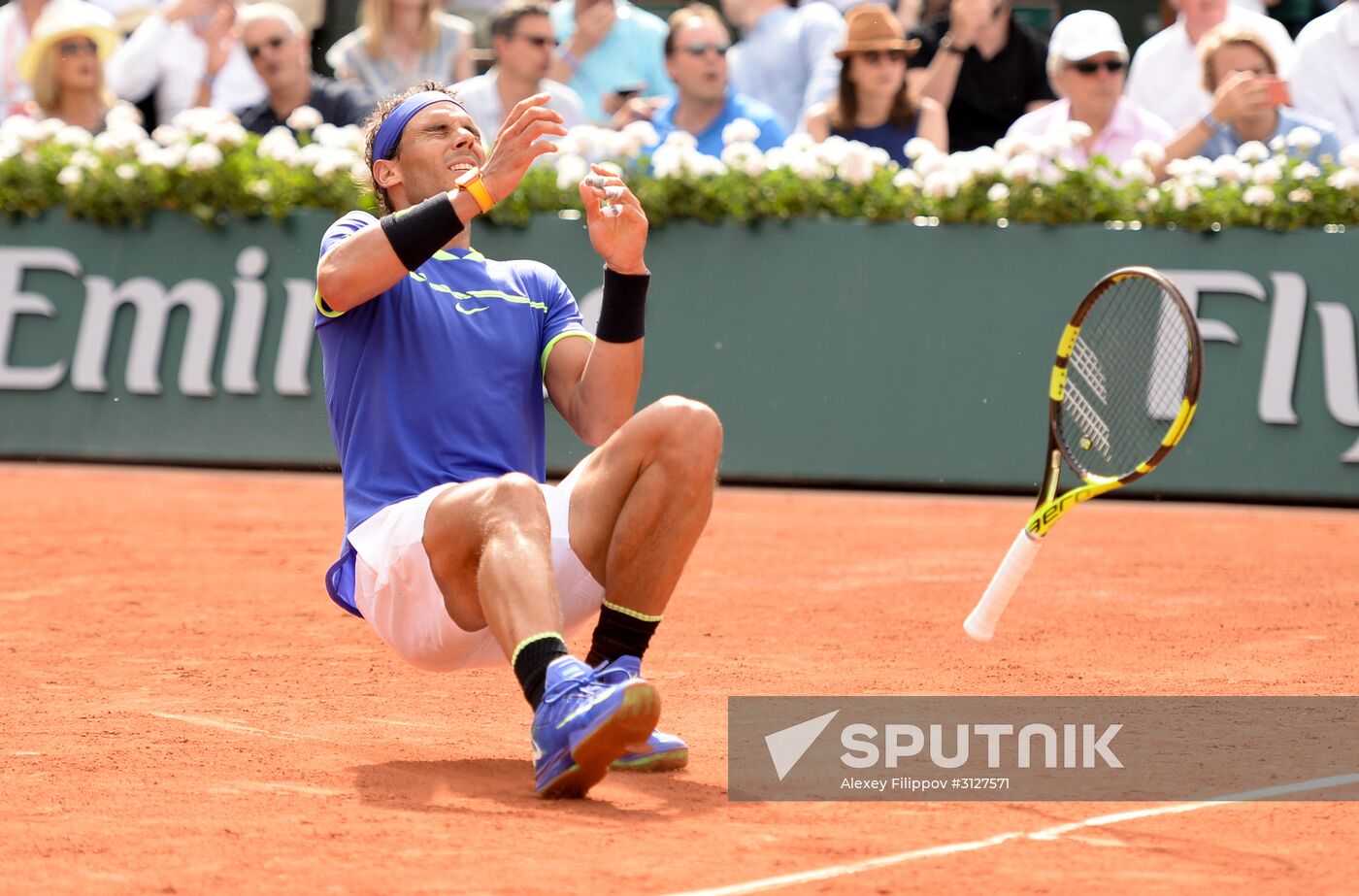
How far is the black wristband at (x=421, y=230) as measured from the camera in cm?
388

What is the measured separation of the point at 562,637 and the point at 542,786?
0.28 metres

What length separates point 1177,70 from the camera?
9.88m

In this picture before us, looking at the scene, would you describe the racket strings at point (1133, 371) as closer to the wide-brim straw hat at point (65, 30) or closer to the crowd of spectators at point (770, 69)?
the crowd of spectators at point (770, 69)

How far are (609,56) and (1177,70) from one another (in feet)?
10.0

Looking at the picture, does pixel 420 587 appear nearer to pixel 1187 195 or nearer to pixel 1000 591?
pixel 1000 591

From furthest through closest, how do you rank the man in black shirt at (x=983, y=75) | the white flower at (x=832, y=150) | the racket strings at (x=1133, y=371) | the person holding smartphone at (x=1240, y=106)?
the man in black shirt at (x=983, y=75), the white flower at (x=832, y=150), the person holding smartphone at (x=1240, y=106), the racket strings at (x=1133, y=371)

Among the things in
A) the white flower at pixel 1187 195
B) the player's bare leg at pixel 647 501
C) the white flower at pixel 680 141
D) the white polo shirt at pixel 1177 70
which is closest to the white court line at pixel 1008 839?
the player's bare leg at pixel 647 501

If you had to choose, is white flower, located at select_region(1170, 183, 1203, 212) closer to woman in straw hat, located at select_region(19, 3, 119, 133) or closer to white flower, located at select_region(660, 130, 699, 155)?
white flower, located at select_region(660, 130, 699, 155)

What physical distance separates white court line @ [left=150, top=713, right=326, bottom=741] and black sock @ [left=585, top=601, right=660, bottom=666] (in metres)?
0.75

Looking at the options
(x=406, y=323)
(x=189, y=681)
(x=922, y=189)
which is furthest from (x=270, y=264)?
(x=406, y=323)

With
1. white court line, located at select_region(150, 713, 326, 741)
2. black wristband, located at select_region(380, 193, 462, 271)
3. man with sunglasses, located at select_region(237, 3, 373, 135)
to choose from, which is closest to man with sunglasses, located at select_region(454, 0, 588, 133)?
man with sunglasses, located at select_region(237, 3, 373, 135)

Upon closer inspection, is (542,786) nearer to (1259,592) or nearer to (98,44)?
(1259,592)

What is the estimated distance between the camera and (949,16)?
10406 mm

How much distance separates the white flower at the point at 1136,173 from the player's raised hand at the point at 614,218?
16.9ft
